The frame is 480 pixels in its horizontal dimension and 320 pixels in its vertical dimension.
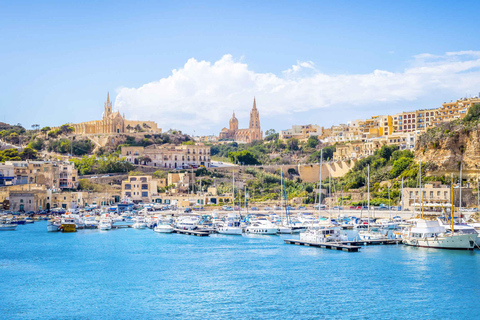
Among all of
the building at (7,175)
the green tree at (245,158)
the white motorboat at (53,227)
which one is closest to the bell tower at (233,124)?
the green tree at (245,158)

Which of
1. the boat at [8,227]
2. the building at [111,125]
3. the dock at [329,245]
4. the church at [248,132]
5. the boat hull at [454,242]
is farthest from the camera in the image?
the church at [248,132]

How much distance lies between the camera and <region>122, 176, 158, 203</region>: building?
76.3m

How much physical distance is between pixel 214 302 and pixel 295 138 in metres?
93.4

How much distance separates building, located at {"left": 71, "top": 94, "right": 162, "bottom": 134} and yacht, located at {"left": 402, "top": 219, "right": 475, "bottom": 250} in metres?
79.1

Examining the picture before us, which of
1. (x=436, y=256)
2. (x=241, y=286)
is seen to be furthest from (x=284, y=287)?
(x=436, y=256)

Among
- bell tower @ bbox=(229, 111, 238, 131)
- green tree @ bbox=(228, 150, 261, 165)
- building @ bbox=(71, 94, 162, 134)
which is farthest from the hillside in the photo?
bell tower @ bbox=(229, 111, 238, 131)

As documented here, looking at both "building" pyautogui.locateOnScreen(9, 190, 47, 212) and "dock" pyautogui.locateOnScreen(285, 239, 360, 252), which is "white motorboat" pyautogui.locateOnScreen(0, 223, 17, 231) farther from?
"dock" pyautogui.locateOnScreen(285, 239, 360, 252)

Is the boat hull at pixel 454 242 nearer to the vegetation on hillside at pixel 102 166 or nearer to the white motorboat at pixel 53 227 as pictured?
the white motorboat at pixel 53 227

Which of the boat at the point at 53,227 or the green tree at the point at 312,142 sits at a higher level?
the green tree at the point at 312,142

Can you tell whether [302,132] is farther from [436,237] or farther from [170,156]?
[436,237]

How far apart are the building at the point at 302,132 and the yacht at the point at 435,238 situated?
7624cm

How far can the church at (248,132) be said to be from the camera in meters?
173

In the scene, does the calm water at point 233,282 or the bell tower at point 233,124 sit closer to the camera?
the calm water at point 233,282

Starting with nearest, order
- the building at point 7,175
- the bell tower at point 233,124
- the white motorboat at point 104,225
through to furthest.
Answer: the white motorboat at point 104,225, the building at point 7,175, the bell tower at point 233,124
